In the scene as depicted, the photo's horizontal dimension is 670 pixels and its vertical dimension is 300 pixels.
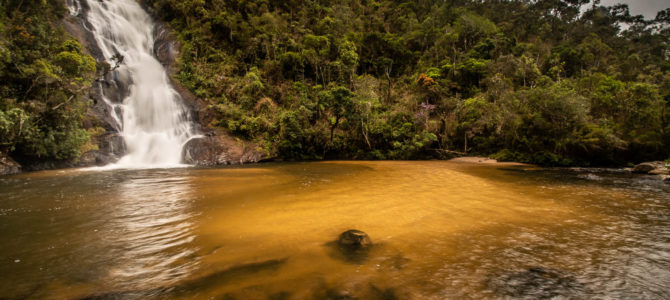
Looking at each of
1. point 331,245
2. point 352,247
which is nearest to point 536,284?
point 352,247

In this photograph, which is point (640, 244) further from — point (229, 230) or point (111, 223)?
point (111, 223)

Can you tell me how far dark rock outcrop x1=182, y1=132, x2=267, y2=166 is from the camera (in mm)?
16016

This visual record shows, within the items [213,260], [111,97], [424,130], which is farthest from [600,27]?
[111,97]

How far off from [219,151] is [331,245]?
1527 cm

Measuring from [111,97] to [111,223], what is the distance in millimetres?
17521

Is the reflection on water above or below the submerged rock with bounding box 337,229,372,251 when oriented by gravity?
below

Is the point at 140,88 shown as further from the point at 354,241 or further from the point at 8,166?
the point at 354,241

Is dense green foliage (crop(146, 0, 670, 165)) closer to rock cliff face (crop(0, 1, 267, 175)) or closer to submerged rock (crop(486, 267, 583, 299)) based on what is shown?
rock cliff face (crop(0, 1, 267, 175))

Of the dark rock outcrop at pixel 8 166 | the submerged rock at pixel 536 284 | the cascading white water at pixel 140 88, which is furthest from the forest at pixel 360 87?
the submerged rock at pixel 536 284

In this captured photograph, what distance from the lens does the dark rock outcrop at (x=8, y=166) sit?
10.8 metres

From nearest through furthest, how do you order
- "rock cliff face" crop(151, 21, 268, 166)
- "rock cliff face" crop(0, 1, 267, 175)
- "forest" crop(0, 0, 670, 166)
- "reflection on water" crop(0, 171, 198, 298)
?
"reflection on water" crop(0, 171, 198, 298) → "forest" crop(0, 0, 670, 166) → "rock cliff face" crop(0, 1, 267, 175) → "rock cliff face" crop(151, 21, 268, 166)

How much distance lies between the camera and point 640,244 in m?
3.45

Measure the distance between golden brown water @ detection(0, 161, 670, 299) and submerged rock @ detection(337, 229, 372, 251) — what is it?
0.62 ft

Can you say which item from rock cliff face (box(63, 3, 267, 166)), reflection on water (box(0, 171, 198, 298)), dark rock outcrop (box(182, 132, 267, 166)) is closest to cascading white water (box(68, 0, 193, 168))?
rock cliff face (box(63, 3, 267, 166))
